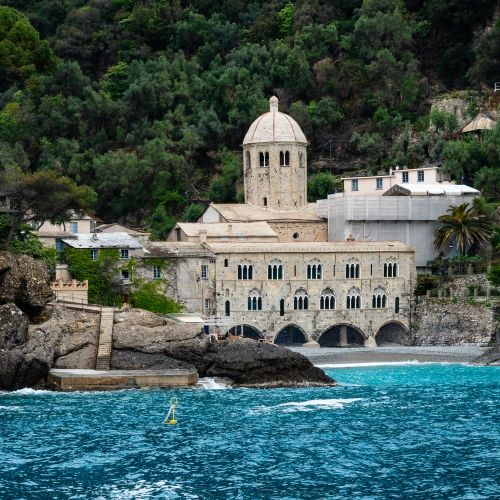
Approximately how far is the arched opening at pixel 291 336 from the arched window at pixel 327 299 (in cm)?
193

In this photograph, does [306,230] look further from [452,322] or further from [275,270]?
[452,322]

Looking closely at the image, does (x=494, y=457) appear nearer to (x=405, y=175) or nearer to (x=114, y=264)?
(x=114, y=264)

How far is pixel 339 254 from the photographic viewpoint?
8025 centimetres

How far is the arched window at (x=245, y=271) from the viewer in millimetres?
78750

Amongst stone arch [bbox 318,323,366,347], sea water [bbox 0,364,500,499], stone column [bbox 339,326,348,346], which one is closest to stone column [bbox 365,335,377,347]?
stone arch [bbox 318,323,366,347]

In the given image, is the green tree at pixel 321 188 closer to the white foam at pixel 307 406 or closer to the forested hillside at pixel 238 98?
the forested hillside at pixel 238 98

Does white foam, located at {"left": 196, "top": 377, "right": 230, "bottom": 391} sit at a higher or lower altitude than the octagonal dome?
lower

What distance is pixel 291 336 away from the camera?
3189 inches

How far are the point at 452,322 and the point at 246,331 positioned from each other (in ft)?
37.5

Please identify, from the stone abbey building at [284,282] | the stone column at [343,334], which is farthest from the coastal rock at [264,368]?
the stone column at [343,334]

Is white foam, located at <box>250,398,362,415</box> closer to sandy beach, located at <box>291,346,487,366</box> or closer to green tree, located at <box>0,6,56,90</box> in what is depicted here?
sandy beach, located at <box>291,346,487,366</box>

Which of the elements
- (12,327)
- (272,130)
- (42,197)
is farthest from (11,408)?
(272,130)

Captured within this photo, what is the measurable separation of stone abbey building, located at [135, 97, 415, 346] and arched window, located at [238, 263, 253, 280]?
55 mm

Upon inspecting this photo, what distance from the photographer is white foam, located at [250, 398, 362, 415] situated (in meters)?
52.4
